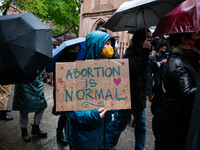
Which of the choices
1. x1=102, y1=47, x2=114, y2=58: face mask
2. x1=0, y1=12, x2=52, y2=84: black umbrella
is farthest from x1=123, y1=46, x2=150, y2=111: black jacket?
x1=0, y1=12, x2=52, y2=84: black umbrella

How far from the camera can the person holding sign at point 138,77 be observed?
203 centimetres

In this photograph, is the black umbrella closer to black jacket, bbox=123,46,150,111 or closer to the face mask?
the face mask

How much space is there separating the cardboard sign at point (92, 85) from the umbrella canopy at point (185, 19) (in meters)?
0.59

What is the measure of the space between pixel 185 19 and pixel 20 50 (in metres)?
1.62

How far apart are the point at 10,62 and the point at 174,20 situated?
1.67 metres

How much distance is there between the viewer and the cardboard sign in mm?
1381

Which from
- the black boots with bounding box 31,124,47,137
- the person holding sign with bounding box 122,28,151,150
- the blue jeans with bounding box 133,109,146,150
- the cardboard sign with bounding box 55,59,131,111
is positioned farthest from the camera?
A: the black boots with bounding box 31,124,47,137

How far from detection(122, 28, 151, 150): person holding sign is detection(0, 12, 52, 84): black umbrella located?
1.18 m

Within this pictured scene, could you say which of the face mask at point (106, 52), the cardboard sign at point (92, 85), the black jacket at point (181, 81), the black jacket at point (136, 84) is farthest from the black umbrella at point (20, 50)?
the black jacket at point (181, 81)

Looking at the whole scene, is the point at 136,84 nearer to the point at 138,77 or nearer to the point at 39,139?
the point at 138,77

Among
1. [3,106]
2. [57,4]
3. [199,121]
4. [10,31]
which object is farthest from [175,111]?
[57,4]

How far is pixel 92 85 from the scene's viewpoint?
142 cm

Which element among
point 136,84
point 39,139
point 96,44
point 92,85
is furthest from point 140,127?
point 39,139

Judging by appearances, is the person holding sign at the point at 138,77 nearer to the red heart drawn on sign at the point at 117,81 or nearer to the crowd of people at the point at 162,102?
the crowd of people at the point at 162,102
